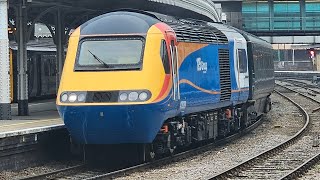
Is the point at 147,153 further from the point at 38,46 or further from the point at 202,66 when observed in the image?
the point at 38,46

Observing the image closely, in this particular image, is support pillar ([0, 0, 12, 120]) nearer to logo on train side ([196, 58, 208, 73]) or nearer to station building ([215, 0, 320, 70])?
logo on train side ([196, 58, 208, 73])

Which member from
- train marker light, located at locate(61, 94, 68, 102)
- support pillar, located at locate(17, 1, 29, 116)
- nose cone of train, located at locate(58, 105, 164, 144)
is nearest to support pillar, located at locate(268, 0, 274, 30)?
support pillar, located at locate(17, 1, 29, 116)

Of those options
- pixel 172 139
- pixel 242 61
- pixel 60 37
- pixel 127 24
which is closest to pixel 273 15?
pixel 60 37

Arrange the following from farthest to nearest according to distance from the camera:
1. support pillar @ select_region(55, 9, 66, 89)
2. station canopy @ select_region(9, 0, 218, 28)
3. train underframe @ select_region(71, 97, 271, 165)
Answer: support pillar @ select_region(55, 9, 66, 89) < station canopy @ select_region(9, 0, 218, 28) < train underframe @ select_region(71, 97, 271, 165)

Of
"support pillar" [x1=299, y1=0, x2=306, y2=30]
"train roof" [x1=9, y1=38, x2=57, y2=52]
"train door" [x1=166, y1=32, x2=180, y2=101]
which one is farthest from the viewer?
"support pillar" [x1=299, y1=0, x2=306, y2=30]

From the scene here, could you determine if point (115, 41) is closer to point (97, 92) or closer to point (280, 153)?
point (97, 92)

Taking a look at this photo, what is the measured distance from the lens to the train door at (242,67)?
1903 cm

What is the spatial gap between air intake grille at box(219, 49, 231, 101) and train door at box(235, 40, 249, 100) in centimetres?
109

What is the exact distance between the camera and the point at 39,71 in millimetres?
27312

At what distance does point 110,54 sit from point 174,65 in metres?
1.37

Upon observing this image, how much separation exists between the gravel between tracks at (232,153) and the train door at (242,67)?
138cm

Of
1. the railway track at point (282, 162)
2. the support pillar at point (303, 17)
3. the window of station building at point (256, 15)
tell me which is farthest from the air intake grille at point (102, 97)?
the support pillar at point (303, 17)

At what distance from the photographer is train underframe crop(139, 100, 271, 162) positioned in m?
14.1

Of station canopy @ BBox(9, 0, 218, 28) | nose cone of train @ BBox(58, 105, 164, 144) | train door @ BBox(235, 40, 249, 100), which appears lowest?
nose cone of train @ BBox(58, 105, 164, 144)
